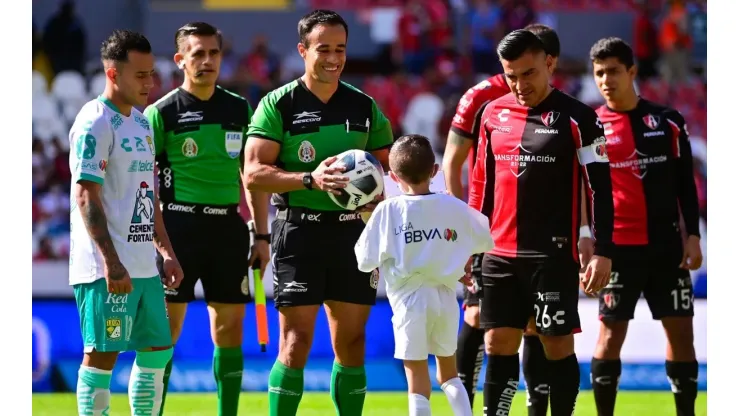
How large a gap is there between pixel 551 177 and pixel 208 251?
2.35 meters

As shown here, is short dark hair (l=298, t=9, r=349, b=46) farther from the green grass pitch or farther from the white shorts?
the green grass pitch

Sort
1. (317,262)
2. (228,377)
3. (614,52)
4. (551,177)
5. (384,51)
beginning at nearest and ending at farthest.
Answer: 1. (551,177)
2. (317,262)
3. (228,377)
4. (614,52)
5. (384,51)

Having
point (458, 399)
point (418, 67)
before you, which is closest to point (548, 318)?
point (458, 399)

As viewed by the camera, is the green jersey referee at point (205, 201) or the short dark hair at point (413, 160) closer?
the short dark hair at point (413, 160)

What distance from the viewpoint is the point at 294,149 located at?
6.15 m

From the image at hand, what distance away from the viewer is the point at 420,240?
565cm

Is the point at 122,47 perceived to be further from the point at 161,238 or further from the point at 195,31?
the point at 195,31

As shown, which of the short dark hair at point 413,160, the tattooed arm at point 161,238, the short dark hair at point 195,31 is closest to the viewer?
the short dark hair at point 413,160

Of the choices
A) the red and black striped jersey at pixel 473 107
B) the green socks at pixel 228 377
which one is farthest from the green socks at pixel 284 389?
the red and black striped jersey at pixel 473 107

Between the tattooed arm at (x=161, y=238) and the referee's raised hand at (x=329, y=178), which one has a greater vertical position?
the referee's raised hand at (x=329, y=178)

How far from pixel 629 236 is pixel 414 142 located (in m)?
2.37

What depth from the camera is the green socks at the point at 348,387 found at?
6.16m

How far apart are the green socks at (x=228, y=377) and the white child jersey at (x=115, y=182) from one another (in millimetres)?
1402

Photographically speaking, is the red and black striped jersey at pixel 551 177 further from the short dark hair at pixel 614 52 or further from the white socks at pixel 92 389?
the white socks at pixel 92 389
